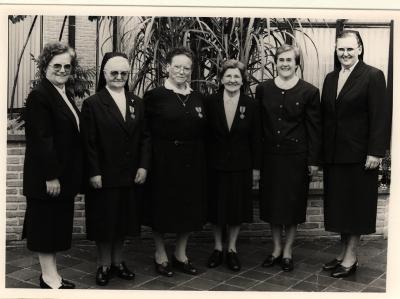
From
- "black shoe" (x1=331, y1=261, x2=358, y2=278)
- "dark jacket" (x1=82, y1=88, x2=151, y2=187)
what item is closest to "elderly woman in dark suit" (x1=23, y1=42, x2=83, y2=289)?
"dark jacket" (x1=82, y1=88, x2=151, y2=187)

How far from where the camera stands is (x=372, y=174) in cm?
439

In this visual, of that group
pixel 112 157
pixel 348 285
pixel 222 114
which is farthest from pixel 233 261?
pixel 112 157

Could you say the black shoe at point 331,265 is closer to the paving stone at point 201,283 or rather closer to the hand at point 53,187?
the paving stone at point 201,283

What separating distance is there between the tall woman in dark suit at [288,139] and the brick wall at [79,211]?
93 centimetres

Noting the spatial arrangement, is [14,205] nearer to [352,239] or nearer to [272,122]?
[272,122]

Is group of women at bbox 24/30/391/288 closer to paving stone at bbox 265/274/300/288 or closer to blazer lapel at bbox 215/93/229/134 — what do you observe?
blazer lapel at bbox 215/93/229/134

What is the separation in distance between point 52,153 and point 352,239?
2334mm

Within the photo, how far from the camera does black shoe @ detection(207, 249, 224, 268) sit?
468 centimetres

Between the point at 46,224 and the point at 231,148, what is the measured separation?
1482mm

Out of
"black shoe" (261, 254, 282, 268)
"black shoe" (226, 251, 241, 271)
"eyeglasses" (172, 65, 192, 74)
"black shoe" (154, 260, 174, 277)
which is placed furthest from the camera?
"black shoe" (261, 254, 282, 268)

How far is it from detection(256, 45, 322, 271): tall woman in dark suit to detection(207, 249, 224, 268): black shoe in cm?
48

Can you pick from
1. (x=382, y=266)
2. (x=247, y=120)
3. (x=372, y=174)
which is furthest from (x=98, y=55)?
(x=382, y=266)

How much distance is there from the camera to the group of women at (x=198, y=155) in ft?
13.0

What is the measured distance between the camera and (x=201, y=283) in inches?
171
